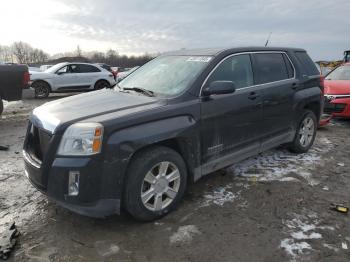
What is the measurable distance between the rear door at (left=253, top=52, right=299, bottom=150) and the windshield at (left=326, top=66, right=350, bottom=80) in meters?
4.76

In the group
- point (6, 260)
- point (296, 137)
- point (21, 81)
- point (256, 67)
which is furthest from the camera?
point (21, 81)

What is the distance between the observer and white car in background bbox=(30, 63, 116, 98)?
47.2 feet

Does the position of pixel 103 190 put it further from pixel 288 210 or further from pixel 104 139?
pixel 288 210

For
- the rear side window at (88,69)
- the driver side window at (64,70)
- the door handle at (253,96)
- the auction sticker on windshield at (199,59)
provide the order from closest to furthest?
1. the auction sticker on windshield at (199,59)
2. the door handle at (253,96)
3. the driver side window at (64,70)
4. the rear side window at (88,69)

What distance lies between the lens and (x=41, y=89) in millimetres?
14383

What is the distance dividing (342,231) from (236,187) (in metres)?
1.39

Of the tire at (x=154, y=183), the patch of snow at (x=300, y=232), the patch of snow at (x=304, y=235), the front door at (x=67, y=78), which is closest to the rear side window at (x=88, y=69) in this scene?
the front door at (x=67, y=78)

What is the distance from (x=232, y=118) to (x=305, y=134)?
7.56ft

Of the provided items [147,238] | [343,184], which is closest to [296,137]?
[343,184]

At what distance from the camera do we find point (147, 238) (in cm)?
329

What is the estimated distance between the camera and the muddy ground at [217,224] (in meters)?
3.06

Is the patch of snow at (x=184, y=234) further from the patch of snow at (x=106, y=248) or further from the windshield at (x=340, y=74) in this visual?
the windshield at (x=340, y=74)

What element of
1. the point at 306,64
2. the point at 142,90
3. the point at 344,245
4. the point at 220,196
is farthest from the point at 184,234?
the point at 306,64

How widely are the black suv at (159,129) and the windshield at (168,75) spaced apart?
0.6 inches
